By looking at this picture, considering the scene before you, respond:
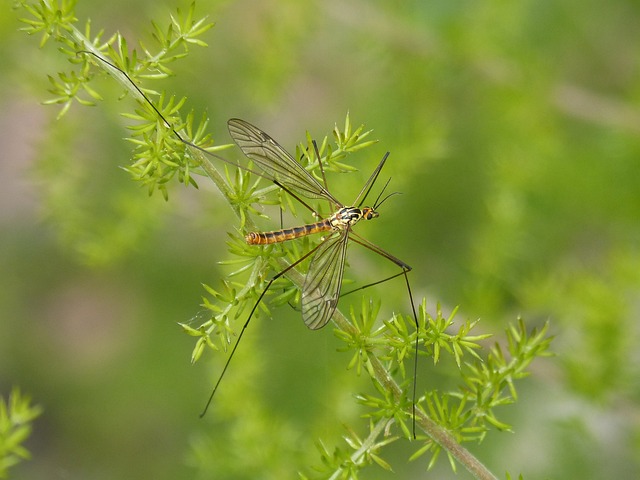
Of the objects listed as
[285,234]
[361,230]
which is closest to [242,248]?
[285,234]

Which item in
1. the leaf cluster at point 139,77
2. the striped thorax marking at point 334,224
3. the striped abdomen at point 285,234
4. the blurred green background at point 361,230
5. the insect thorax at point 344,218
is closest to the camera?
the leaf cluster at point 139,77

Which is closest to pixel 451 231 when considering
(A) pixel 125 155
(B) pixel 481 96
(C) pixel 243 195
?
(B) pixel 481 96

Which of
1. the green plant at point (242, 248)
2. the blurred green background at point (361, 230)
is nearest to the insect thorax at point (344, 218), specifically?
the green plant at point (242, 248)

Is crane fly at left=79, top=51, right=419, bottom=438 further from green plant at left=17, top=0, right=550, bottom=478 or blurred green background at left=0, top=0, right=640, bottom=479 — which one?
blurred green background at left=0, top=0, right=640, bottom=479

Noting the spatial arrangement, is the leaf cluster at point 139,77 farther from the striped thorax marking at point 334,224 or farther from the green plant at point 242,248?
the striped thorax marking at point 334,224

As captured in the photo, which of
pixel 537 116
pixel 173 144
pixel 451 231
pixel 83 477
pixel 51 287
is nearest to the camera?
pixel 173 144

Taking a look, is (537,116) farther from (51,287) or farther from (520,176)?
(51,287)
